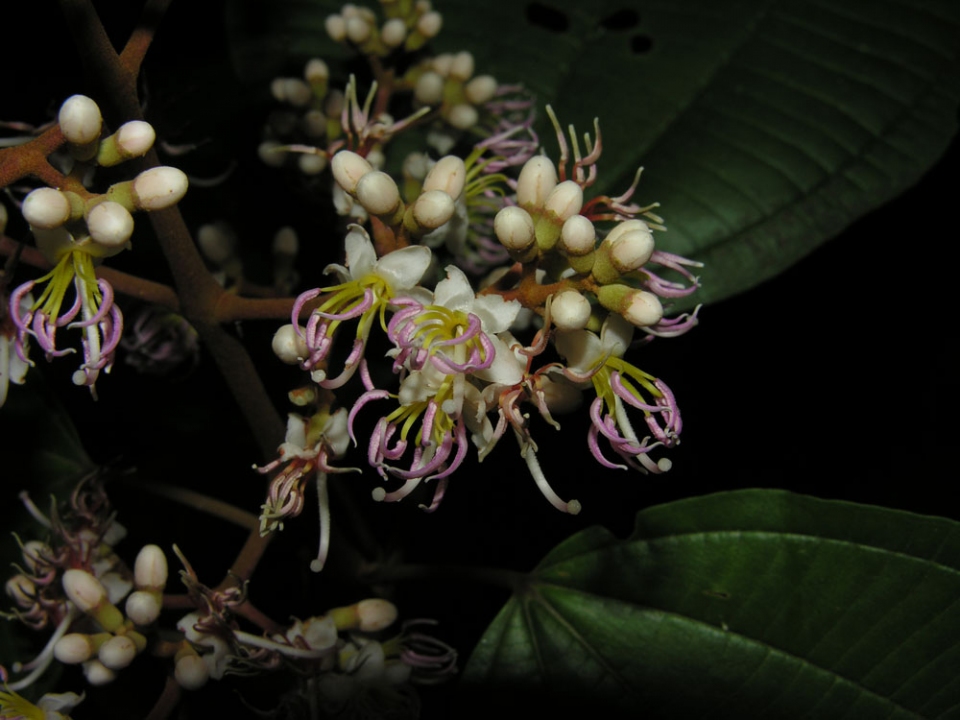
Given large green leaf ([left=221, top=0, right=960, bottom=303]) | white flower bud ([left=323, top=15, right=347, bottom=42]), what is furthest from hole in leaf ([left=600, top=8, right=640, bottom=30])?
white flower bud ([left=323, top=15, right=347, bottom=42])

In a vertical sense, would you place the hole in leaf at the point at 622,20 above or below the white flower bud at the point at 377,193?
above

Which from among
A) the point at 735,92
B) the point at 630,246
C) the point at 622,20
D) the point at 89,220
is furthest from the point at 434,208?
the point at 622,20

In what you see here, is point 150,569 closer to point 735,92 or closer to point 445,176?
point 445,176

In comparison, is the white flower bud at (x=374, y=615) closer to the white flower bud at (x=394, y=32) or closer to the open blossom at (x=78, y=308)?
the open blossom at (x=78, y=308)

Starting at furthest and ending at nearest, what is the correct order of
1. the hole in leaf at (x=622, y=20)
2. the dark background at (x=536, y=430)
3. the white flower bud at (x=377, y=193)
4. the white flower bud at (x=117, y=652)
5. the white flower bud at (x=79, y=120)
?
1. the hole in leaf at (x=622, y=20)
2. the dark background at (x=536, y=430)
3. the white flower bud at (x=117, y=652)
4. the white flower bud at (x=377, y=193)
5. the white flower bud at (x=79, y=120)

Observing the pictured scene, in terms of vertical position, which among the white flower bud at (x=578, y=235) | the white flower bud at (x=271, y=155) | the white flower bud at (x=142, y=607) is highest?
the white flower bud at (x=578, y=235)

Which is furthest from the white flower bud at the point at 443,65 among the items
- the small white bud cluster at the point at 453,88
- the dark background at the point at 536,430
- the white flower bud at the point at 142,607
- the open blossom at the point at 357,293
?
the white flower bud at the point at 142,607
